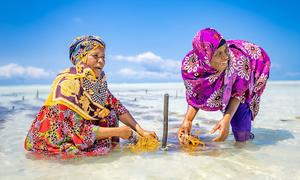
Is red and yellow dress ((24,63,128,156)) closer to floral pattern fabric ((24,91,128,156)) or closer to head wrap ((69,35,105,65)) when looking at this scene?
floral pattern fabric ((24,91,128,156))

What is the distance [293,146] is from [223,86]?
1322mm

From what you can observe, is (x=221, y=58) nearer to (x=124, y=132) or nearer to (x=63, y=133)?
(x=124, y=132)

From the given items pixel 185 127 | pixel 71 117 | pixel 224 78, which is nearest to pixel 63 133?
pixel 71 117

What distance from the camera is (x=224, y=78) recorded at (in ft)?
12.1

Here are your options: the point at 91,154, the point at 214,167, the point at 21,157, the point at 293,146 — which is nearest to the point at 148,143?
the point at 91,154

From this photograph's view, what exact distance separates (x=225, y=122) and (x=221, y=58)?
788mm

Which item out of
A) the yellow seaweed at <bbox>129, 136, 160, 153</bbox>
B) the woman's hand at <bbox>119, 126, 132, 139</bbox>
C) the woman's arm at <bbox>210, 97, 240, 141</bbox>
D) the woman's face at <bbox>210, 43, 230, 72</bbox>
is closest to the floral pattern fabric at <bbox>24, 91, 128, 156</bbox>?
the woman's hand at <bbox>119, 126, 132, 139</bbox>

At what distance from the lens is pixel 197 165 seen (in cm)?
300

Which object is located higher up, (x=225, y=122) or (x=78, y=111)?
(x=78, y=111)

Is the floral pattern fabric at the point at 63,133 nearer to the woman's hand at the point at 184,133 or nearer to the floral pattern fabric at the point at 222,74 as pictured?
the woman's hand at the point at 184,133

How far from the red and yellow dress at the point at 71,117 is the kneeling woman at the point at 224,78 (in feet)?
4.08

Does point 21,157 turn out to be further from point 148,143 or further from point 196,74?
point 196,74

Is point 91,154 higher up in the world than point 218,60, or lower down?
lower down

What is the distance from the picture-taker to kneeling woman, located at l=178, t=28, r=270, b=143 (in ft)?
11.6
